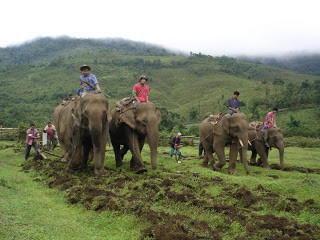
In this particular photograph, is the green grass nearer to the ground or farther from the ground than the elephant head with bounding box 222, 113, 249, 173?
nearer to the ground

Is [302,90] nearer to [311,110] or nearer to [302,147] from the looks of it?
[311,110]

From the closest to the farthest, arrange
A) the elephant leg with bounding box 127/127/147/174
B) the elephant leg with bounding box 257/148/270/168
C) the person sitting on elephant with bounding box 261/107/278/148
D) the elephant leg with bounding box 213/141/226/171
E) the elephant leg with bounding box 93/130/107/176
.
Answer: the elephant leg with bounding box 93/130/107/176 → the elephant leg with bounding box 127/127/147/174 → the elephant leg with bounding box 213/141/226/171 → the elephant leg with bounding box 257/148/270/168 → the person sitting on elephant with bounding box 261/107/278/148

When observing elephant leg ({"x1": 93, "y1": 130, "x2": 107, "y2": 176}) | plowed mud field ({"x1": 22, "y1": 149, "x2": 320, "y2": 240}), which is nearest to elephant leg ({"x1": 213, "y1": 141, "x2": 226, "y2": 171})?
plowed mud field ({"x1": 22, "y1": 149, "x2": 320, "y2": 240})

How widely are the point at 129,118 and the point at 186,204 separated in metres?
5.16

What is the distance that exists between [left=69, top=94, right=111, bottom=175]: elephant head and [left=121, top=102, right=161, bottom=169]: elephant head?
1139 millimetres

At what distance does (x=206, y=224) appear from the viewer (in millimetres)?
6371

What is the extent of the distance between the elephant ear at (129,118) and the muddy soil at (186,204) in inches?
76.9

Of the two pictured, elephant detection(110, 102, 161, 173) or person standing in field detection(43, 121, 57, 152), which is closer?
elephant detection(110, 102, 161, 173)

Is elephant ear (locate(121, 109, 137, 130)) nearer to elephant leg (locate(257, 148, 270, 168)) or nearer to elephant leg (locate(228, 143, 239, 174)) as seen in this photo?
elephant leg (locate(228, 143, 239, 174))

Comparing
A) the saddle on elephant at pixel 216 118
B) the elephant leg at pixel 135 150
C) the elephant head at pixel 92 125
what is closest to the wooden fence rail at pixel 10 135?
the elephant head at pixel 92 125

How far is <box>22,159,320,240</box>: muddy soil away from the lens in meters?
5.98

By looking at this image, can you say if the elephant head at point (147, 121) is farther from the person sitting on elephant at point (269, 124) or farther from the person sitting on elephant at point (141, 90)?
the person sitting on elephant at point (269, 124)

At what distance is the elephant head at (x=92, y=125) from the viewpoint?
1058 cm

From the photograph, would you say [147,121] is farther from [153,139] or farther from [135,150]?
[135,150]
